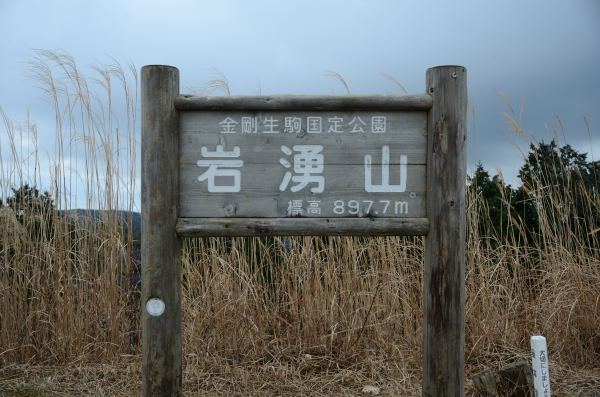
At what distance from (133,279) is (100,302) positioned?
0.77ft

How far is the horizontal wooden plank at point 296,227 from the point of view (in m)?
1.88

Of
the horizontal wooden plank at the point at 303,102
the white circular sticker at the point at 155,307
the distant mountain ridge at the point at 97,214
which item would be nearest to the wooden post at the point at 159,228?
the white circular sticker at the point at 155,307

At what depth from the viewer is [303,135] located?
6.35 ft

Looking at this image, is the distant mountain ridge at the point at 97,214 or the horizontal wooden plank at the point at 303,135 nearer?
the horizontal wooden plank at the point at 303,135

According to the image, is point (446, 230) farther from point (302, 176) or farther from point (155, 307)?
point (155, 307)

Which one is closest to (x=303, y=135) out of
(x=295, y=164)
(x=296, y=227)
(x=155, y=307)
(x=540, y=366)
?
(x=295, y=164)

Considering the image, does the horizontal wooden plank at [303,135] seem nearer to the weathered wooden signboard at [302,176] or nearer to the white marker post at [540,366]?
the weathered wooden signboard at [302,176]

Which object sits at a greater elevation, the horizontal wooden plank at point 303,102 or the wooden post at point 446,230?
the horizontal wooden plank at point 303,102

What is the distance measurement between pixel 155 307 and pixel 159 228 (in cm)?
33

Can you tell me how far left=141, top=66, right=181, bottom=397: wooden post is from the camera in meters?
1.90

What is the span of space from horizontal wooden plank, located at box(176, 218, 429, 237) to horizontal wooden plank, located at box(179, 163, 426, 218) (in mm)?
34

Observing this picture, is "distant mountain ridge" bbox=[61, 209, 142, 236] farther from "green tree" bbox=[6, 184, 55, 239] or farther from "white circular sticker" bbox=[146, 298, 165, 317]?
"white circular sticker" bbox=[146, 298, 165, 317]

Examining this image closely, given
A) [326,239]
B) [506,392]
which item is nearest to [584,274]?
[506,392]

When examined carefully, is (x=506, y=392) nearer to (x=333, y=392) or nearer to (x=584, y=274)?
(x=333, y=392)
